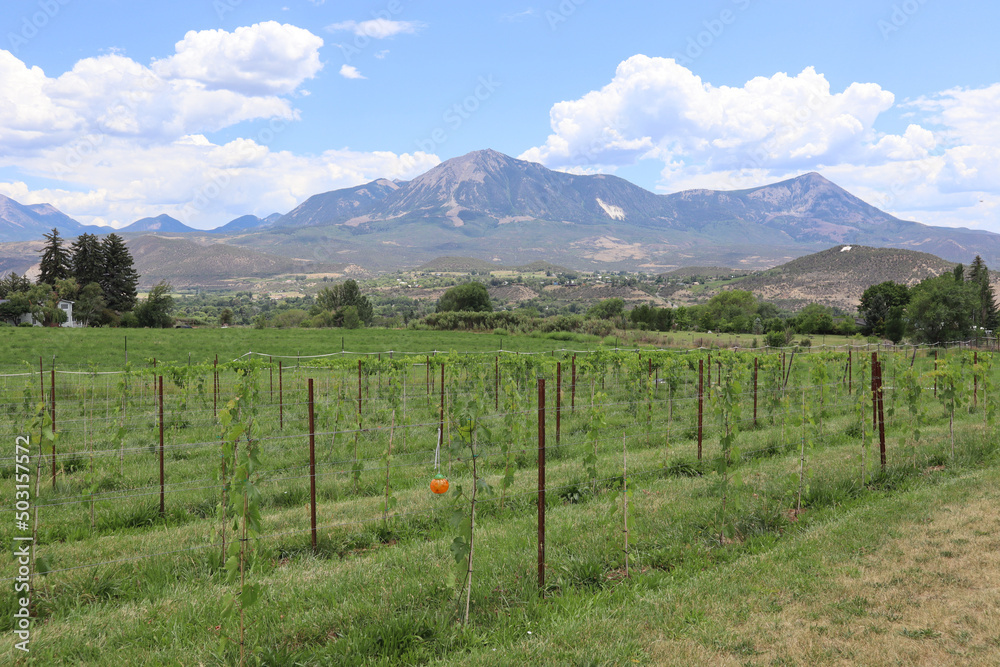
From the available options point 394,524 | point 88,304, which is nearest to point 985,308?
point 394,524

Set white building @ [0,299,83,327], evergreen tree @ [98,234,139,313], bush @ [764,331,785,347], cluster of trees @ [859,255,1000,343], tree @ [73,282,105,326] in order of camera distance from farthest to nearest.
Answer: evergreen tree @ [98,234,139,313]
tree @ [73,282,105,326]
white building @ [0,299,83,327]
cluster of trees @ [859,255,1000,343]
bush @ [764,331,785,347]

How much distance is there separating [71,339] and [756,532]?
108 ft

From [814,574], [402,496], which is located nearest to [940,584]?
[814,574]

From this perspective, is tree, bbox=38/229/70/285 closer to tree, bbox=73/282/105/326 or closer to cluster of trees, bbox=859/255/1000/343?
tree, bbox=73/282/105/326

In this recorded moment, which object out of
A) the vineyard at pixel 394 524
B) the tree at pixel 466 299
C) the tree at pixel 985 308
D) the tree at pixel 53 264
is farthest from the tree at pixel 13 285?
the tree at pixel 985 308

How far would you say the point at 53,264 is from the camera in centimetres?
5716

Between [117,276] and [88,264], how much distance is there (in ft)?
8.72

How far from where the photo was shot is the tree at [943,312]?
45.5 meters

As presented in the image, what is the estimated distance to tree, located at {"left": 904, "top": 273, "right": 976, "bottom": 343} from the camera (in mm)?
45469

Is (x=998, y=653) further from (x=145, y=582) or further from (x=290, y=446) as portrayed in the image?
(x=290, y=446)

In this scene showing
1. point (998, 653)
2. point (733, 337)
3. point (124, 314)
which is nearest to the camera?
point (998, 653)

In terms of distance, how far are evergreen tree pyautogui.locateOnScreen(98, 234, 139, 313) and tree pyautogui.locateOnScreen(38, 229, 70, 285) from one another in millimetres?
3768

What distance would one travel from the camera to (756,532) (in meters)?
6.29

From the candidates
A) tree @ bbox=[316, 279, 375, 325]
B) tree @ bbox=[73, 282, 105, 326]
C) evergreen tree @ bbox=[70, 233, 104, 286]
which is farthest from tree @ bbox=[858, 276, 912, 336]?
evergreen tree @ bbox=[70, 233, 104, 286]
